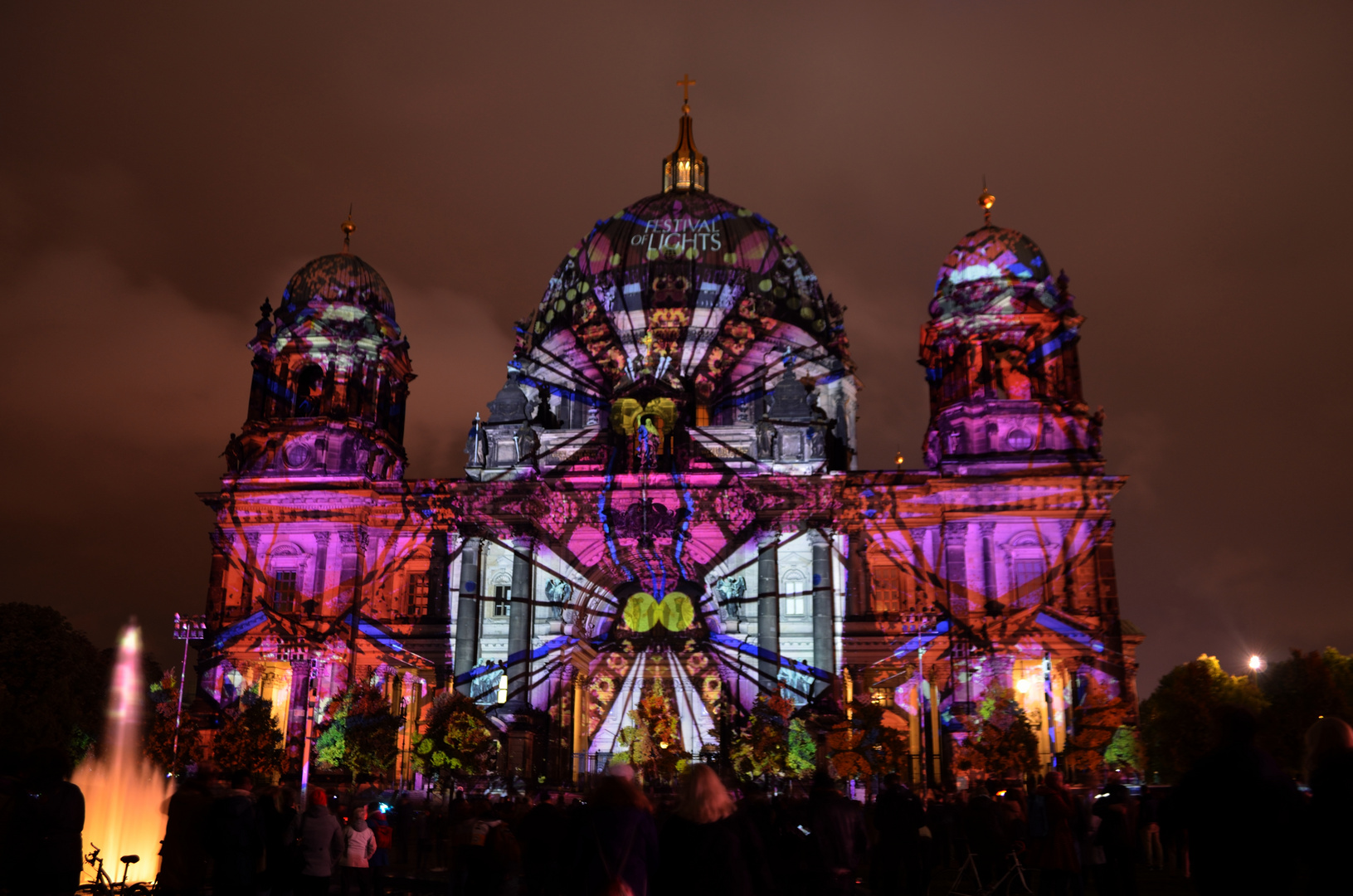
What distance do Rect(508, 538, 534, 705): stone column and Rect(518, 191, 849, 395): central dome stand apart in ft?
45.9

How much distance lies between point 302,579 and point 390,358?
1152 cm

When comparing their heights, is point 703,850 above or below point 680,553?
below

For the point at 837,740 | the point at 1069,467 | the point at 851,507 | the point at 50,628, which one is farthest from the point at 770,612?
the point at 50,628

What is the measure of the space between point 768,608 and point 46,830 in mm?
38081

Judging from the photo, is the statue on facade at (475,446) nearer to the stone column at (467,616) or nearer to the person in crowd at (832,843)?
the stone column at (467,616)

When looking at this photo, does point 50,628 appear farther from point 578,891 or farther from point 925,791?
point 578,891

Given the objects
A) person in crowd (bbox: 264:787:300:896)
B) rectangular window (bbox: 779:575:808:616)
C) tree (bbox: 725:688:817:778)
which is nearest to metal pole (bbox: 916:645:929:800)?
rectangular window (bbox: 779:575:808:616)

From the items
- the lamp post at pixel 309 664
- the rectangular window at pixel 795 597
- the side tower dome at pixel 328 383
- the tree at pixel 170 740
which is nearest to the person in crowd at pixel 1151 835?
the rectangular window at pixel 795 597

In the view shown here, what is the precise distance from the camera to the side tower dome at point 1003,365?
163ft

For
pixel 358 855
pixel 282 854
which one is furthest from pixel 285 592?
pixel 282 854

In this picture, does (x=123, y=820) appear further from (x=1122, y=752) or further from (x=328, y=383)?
(x=328, y=383)

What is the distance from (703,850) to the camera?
7.11 m

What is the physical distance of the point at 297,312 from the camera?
184 ft

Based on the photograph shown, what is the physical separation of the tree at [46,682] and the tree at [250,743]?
10.9 metres
